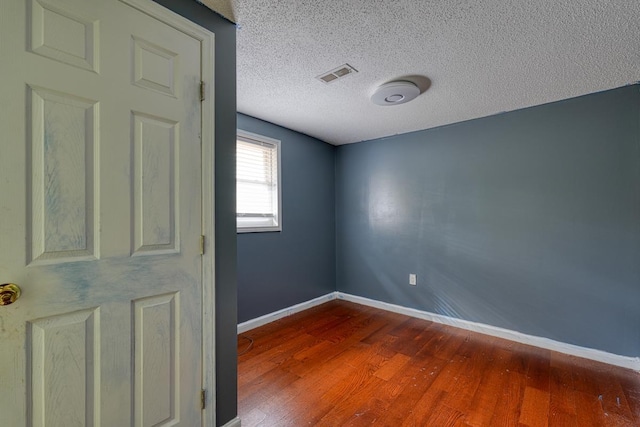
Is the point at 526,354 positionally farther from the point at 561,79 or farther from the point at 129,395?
the point at 129,395

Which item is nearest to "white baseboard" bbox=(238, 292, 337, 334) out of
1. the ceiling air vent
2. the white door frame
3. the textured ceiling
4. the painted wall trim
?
the painted wall trim

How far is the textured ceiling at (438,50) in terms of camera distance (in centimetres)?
141

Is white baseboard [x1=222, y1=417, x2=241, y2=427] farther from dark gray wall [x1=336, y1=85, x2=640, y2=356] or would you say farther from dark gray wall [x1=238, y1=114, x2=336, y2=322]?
dark gray wall [x1=336, y1=85, x2=640, y2=356]

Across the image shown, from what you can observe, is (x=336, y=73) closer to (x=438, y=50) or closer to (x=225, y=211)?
Result: (x=438, y=50)

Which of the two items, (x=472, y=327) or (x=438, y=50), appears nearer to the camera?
(x=438, y=50)

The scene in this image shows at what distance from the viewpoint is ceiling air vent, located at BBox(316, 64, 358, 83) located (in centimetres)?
194

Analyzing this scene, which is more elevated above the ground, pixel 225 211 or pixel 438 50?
pixel 438 50

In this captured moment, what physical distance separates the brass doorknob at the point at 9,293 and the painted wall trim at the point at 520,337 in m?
3.27

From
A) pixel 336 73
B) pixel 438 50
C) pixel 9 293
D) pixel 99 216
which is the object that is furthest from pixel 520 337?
pixel 9 293

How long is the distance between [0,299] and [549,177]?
11.6 ft

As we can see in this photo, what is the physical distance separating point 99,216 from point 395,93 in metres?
2.09

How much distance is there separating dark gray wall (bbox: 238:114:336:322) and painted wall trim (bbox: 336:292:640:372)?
0.91 metres

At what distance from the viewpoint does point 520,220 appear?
2.62m

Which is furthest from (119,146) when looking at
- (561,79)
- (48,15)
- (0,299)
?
(561,79)
